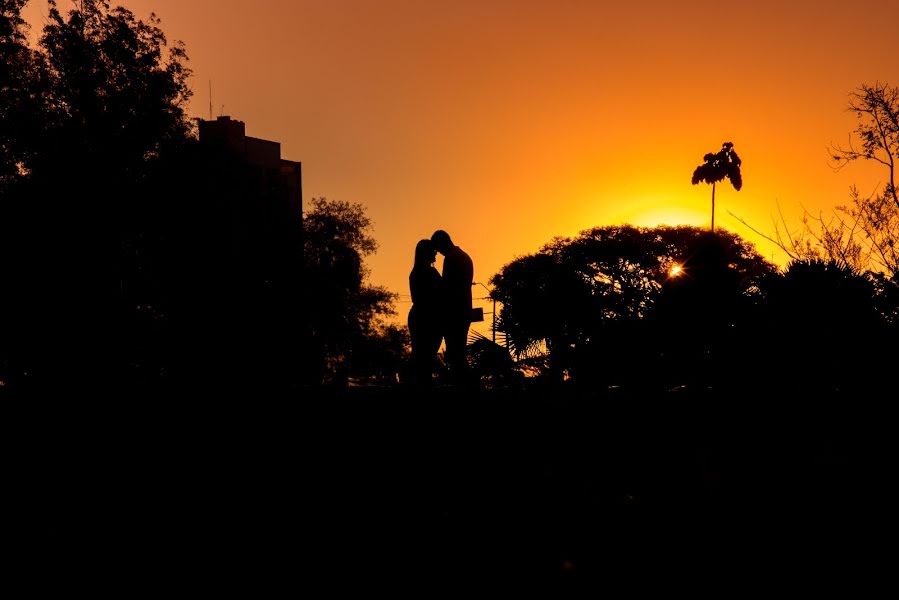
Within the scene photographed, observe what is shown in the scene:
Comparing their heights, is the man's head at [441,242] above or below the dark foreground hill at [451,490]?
above

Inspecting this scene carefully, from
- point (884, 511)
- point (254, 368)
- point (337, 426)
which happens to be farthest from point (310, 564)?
point (254, 368)

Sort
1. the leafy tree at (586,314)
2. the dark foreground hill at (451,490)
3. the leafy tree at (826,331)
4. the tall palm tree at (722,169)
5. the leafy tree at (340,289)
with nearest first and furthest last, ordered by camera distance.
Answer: the dark foreground hill at (451,490) → the leafy tree at (826,331) → the leafy tree at (586,314) → the leafy tree at (340,289) → the tall palm tree at (722,169)

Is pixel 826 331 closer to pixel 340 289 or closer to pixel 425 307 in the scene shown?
pixel 425 307

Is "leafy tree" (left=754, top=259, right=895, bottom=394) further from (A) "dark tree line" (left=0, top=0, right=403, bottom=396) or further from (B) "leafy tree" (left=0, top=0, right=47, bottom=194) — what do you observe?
(B) "leafy tree" (left=0, top=0, right=47, bottom=194)

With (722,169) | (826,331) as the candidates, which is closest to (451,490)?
(826,331)

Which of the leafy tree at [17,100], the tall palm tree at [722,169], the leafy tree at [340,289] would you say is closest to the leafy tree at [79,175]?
the leafy tree at [17,100]

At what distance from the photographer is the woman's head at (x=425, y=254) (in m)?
10.6

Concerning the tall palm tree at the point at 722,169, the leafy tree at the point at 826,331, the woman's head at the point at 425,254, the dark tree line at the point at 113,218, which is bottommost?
the leafy tree at the point at 826,331

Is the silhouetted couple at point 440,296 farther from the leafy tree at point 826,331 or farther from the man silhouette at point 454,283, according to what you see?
the leafy tree at point 826,331

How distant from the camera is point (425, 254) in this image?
420 inches

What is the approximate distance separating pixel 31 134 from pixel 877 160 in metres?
28.1

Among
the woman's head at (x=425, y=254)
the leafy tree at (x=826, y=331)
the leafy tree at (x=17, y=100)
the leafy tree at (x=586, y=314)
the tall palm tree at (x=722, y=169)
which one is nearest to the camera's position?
→ the leafy tree at (x=826, y=331)

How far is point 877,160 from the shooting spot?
95.7 feet

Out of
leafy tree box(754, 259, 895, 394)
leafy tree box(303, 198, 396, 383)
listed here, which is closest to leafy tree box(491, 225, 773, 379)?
leafy tree box(754, 259, 895, 394)
